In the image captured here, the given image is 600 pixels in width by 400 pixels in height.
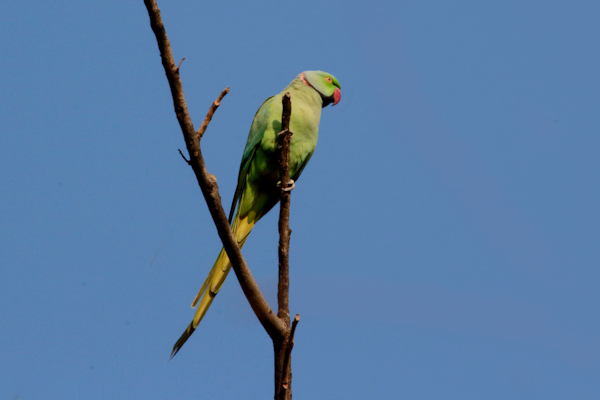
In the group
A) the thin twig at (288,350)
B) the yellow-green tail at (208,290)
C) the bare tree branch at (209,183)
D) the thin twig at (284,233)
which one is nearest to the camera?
the bare tree branch at (209,183)

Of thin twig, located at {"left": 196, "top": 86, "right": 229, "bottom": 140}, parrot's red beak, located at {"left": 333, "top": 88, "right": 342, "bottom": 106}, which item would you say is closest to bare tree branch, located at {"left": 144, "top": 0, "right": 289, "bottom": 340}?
thin twig, located at {"left": 196, "top": 86, "right": 229, "bottom": 140}

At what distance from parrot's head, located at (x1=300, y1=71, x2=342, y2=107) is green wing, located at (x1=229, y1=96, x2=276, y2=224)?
0.48m

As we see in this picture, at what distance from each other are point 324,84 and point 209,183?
81.6 inches

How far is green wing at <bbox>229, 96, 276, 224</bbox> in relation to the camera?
3.66 metres

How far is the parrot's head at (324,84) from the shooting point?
166 inches

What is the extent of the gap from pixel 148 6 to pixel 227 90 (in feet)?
1.66

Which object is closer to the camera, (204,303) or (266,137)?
(204,303)

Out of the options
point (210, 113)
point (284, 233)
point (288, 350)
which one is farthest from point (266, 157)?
point (288, 350)

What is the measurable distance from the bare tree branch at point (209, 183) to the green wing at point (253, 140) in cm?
103

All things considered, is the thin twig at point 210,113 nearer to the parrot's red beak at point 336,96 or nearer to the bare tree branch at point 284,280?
the bare tree branch at point 284,280

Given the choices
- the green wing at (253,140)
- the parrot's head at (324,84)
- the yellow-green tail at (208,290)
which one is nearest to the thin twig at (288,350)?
the yellow-green tail at (208,290)

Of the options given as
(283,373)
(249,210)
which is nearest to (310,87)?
(249,210)

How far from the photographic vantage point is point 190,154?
2.42 meters

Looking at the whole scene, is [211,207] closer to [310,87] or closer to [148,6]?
[148,6]
